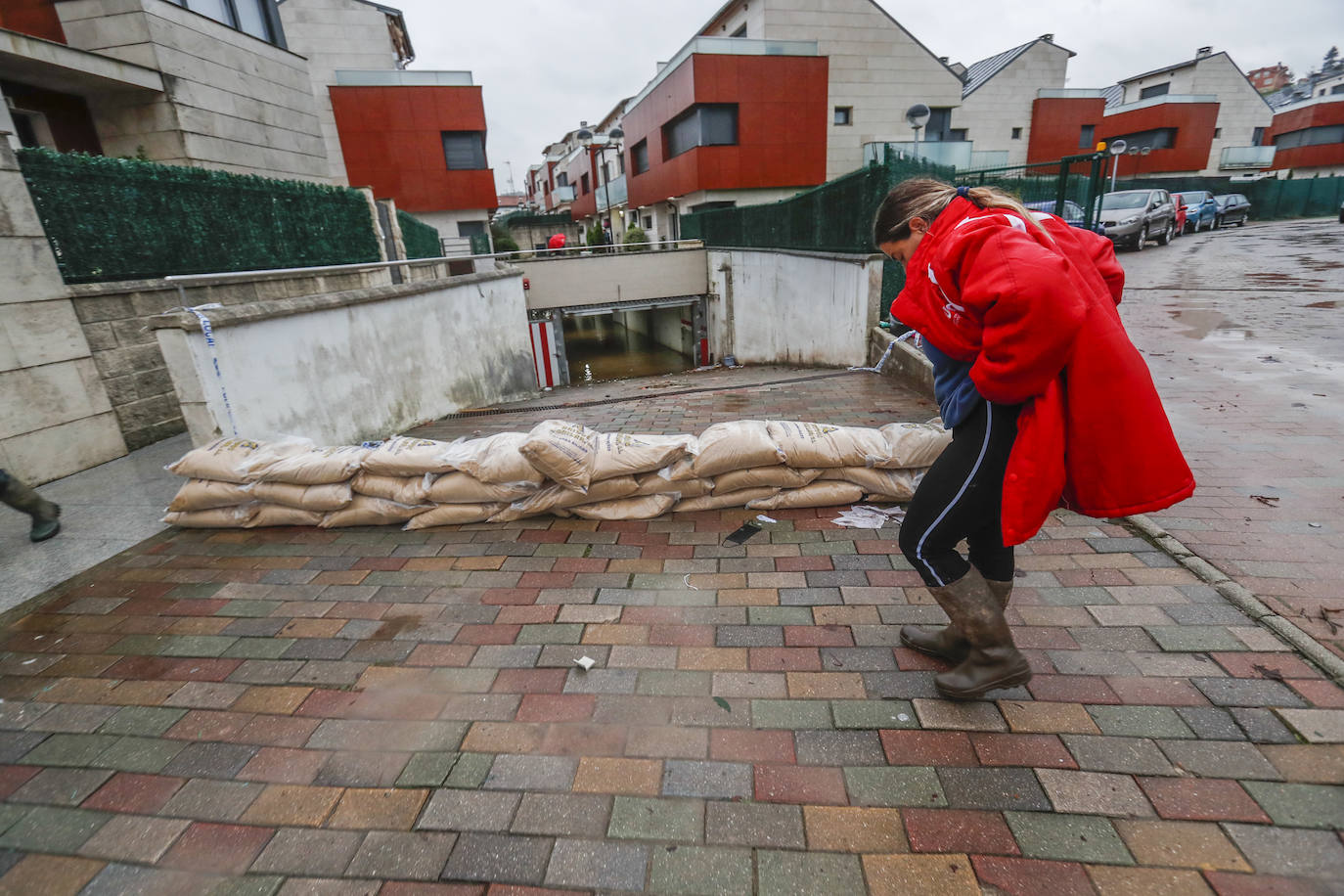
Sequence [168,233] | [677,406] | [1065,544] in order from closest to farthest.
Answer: [1065,544]
[168,233]
[677,406]

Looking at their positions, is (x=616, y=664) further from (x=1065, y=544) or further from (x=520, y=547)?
(x=1065, y=544)

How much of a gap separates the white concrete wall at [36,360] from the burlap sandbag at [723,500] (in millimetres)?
4966

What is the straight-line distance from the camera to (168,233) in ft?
20.1

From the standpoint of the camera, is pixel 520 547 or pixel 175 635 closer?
pixel 175 635

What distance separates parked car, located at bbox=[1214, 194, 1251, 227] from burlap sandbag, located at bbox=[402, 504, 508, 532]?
3076 cm

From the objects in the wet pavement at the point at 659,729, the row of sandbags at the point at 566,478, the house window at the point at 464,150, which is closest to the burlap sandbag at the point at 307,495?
the row of sandbags at the point at 566,478

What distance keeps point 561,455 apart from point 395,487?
1.11 metres

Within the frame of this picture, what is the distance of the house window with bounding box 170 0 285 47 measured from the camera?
1066 centimetres

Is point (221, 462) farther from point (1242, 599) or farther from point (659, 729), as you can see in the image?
point (1242, 599)

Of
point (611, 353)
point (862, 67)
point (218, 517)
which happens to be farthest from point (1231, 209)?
point (218, 517)

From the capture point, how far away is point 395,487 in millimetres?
3717

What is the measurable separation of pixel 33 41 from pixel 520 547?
10379 mm

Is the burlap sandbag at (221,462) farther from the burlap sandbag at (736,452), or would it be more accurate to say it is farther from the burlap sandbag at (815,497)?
the burlap sandbag at (815,497)

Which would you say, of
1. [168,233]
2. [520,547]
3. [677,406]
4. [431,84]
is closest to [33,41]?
[168,233]
